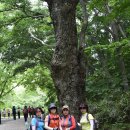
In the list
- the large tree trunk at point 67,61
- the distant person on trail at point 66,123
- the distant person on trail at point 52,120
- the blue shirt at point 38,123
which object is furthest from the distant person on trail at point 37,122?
the large tree trunk at point 67,61

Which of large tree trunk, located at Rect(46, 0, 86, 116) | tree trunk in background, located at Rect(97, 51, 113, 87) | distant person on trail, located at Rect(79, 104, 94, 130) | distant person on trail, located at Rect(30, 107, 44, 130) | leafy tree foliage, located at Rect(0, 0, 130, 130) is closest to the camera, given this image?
distant person on trail, located at Rect(30, 107, 44, 130)

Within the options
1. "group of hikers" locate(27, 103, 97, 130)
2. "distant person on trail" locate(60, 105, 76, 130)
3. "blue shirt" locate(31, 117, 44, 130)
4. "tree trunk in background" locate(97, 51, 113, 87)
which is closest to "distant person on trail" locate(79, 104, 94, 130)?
"group of hikers" locate(27, 103, 97, 130)

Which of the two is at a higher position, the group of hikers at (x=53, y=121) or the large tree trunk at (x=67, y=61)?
the large tree trunk at (x=67, y=61)

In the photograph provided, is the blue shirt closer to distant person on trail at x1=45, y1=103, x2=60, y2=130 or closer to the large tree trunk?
distant person on trail at x1=45, y1=103, x2=60, y2=130

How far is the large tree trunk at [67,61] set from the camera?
8.99m

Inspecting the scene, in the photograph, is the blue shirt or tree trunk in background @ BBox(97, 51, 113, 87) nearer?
the blue shirt

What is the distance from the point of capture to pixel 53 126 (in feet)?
24.9

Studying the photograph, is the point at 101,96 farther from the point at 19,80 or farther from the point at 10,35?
the point at 19,80

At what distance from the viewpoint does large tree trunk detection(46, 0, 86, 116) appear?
8992 millimetres

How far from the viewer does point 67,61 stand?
9.05 meters

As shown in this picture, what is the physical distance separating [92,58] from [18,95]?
49527 mm

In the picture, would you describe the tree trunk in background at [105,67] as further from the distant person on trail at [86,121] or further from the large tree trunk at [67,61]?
the distant person on trail at [86,121]

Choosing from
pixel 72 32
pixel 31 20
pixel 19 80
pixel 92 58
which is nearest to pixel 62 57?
pixel 72 32

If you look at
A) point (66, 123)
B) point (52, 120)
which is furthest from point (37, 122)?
point (66, 123)
